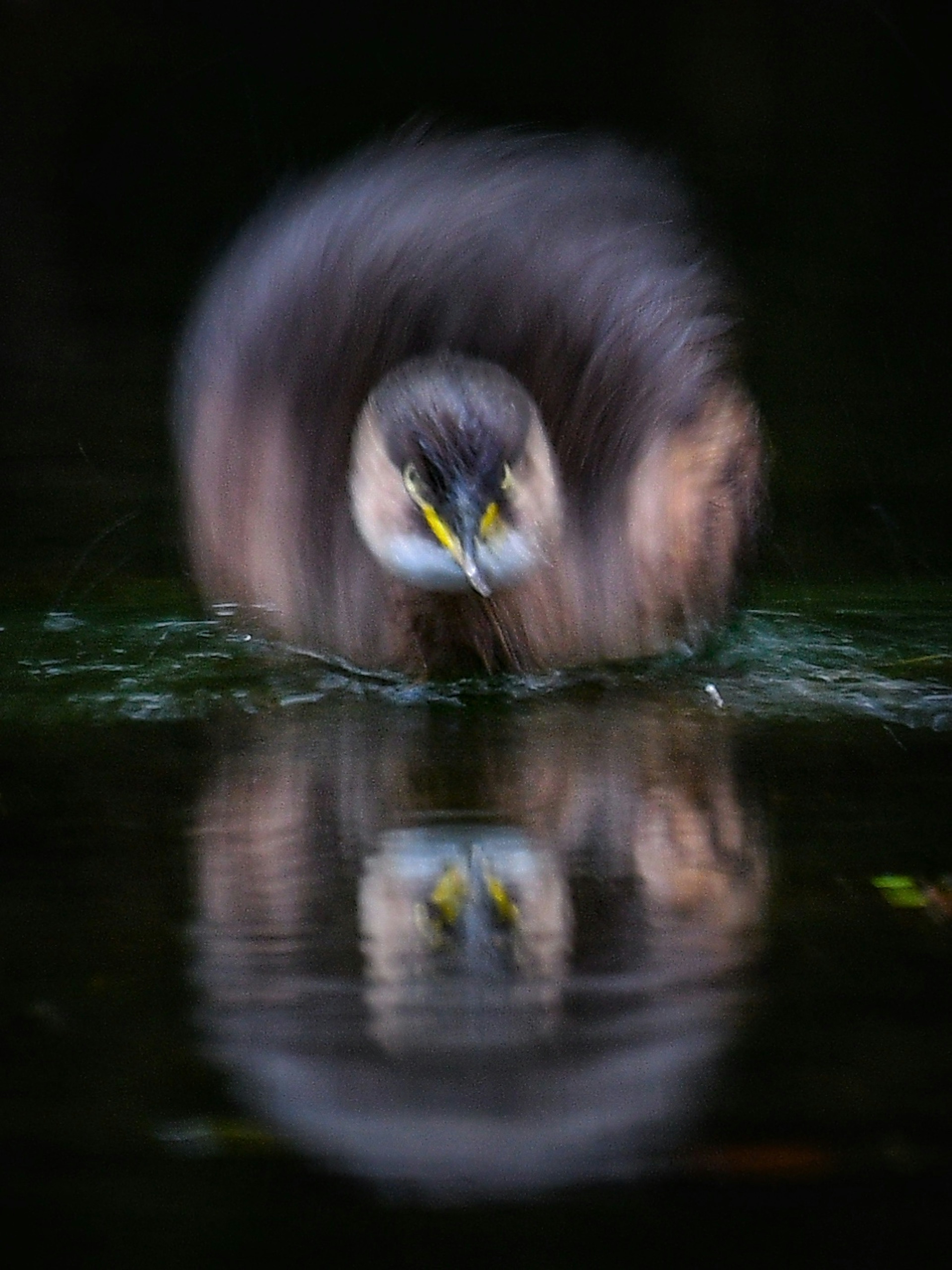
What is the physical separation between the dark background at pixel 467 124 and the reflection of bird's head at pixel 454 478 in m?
2.28

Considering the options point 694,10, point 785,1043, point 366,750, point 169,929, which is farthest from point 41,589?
point 694,10

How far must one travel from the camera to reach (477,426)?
315 cm

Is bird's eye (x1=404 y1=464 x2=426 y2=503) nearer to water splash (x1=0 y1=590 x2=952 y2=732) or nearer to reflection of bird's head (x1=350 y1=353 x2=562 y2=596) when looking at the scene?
reflection of bird's head (x1=350 y1=353 x2=562 y2=596)

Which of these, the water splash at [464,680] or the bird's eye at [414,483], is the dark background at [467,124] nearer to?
the water splash at [464,680]

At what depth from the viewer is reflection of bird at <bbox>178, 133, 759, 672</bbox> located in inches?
125

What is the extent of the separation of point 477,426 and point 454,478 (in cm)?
10

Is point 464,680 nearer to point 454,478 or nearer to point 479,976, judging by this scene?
point 454,478

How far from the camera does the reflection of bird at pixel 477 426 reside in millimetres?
3182

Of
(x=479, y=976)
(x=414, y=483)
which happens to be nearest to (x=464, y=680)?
(x=414, y=483)

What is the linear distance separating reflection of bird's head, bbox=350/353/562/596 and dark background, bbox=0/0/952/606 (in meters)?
2.28

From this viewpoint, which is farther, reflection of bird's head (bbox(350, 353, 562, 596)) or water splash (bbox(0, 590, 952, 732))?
reflection of bird's head (bbox(350, 353, 562, 596))

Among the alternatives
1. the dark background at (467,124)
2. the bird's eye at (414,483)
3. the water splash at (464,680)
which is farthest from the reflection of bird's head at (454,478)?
the dark background at (467,124)

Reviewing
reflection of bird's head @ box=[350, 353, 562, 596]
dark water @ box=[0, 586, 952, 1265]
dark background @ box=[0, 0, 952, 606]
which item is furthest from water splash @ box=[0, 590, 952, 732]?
dark background @ box=[0, 0, 952, 606]

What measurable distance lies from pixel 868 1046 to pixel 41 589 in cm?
274
